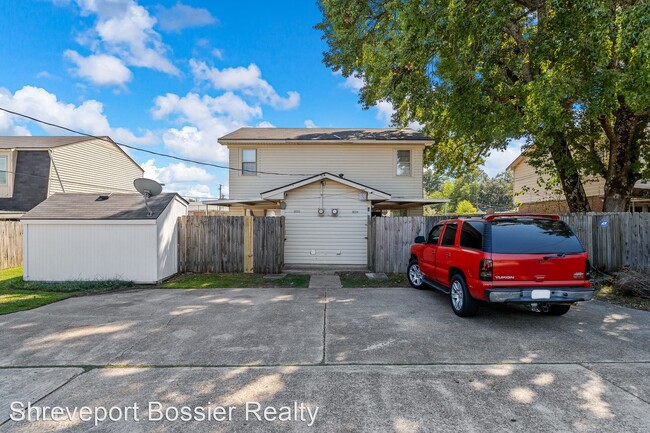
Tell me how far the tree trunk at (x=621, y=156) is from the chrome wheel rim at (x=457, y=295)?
8863 millimetres

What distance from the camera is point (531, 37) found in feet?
31.6

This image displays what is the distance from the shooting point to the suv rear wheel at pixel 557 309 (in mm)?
5936

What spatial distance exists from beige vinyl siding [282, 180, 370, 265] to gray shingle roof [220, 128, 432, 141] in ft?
12.2

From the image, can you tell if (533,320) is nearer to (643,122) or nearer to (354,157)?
(643,122)

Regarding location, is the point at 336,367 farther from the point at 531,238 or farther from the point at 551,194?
the point at 551,194

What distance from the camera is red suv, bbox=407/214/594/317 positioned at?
199 inches

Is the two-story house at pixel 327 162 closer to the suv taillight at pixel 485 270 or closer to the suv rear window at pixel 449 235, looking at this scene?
the suv rear window at pixel 449 235

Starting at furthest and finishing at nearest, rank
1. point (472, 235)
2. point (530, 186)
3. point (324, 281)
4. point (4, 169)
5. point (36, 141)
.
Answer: point (530, 186) → point (36, 141) → point (4, 169) → point (324, 281) → point (472, 235)

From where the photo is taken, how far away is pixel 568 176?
1134cm

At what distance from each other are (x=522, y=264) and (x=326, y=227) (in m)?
7.88

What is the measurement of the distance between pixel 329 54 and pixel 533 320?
1313 cm

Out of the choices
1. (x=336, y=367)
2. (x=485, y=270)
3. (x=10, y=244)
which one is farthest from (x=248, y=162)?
(x=336, y=367)

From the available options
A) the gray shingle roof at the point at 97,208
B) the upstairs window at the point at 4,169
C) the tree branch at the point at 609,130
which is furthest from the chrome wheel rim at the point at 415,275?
the upstairs window at the point at 4,169

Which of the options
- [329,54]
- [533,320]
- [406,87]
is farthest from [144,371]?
[329,54]
